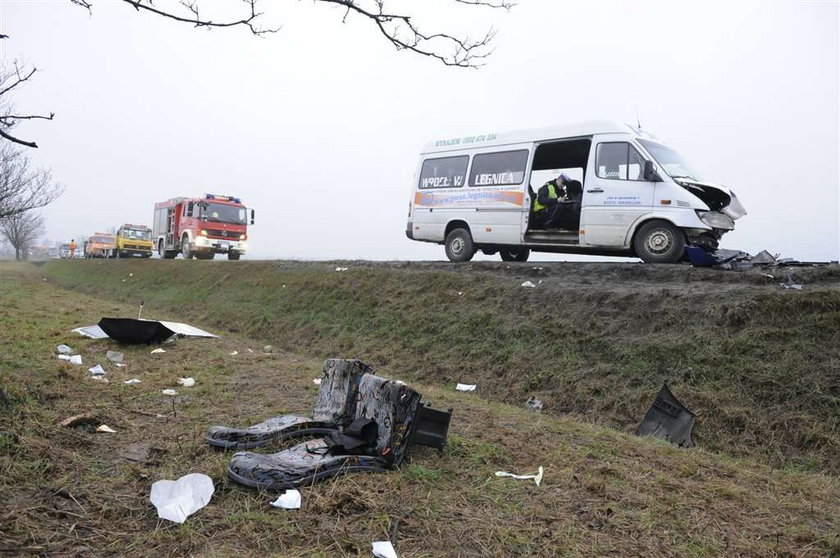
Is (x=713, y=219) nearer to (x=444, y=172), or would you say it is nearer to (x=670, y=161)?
(x=670, y=161)

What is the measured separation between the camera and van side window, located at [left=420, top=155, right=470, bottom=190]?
11477 millimetres

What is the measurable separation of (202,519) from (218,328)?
383 inches

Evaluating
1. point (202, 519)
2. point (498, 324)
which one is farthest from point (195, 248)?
point (202, 519)

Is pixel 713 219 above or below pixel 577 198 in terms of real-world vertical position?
below

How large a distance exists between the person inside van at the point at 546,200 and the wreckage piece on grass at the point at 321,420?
23.7ft

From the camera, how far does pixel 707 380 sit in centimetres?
516

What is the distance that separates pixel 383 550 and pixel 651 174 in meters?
8.04

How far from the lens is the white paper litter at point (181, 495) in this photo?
8.06 ft

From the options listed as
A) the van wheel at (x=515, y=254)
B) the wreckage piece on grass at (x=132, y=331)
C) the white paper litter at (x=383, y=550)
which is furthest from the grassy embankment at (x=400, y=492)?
the van wheel at (x=515, y=254)

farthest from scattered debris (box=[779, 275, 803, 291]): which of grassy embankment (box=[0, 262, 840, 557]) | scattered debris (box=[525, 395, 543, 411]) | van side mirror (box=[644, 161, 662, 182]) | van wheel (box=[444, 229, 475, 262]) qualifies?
van wheel (box=[444, 229, 475, 262])

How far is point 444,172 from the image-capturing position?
11.8m

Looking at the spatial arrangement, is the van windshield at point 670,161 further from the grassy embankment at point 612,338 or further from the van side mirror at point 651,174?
the grassy embankment at point 612,338

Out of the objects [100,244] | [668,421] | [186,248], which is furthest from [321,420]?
[100,244]

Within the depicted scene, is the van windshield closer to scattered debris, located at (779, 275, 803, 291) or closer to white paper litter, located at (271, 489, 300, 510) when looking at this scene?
scattered debris, located at (779, 275, 803, 291)
